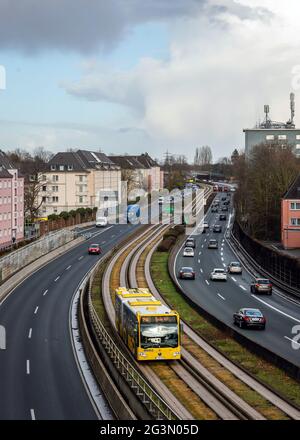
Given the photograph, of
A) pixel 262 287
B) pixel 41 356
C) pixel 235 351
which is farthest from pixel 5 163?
pixel 235 351

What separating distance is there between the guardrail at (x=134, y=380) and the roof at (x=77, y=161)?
9982 centimetres

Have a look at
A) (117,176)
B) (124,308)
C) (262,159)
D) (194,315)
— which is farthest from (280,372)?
(117,176)

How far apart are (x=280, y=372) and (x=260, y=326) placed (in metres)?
11.5

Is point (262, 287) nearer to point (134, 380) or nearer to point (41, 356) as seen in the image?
point (41, 356)

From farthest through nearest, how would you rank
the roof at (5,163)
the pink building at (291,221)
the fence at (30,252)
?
the roof at (5,163), the pink building at (291,221), the fence at (30,252)

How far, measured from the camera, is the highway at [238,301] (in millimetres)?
38781

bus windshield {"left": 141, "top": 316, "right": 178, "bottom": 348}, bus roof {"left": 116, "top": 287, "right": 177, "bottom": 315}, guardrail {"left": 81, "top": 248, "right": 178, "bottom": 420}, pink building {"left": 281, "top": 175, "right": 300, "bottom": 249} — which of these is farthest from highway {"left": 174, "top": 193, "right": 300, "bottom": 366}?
guardrail {"left": 81, "top": 248, "right": 178, "bottom": 420}

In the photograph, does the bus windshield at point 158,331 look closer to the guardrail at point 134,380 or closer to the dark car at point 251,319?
the guardrail at point 134,380

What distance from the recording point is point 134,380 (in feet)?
85.4

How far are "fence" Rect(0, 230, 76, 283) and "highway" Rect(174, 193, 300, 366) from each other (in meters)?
15.1

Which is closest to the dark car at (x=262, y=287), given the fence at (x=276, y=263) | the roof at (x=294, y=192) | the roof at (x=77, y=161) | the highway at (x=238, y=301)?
the highway at (x=238, y=301)

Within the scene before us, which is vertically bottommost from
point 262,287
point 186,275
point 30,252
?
point 262,287

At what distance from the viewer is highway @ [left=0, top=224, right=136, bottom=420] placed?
27.8 m

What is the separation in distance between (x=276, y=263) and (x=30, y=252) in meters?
25.2
